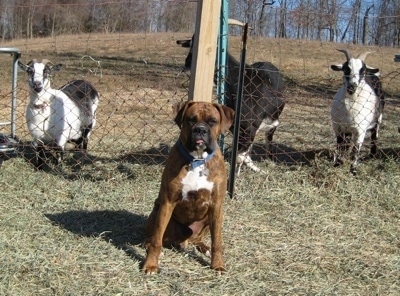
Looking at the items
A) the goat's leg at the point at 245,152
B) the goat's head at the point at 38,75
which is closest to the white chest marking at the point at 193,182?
the goat's leg at the point at 245,152

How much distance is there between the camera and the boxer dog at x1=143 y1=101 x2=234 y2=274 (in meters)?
3.45

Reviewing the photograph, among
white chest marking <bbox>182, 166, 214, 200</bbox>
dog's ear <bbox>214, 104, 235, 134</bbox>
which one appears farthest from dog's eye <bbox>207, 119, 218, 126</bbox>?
white chest marking <bbox>182, 166, 214, 200</bbox>

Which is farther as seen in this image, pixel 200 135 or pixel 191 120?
pixel 191 120

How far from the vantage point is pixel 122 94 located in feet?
38.3

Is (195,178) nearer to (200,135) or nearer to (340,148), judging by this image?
(200,135)

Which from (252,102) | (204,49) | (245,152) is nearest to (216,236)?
(204,49)

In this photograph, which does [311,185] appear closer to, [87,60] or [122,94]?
[122,94]

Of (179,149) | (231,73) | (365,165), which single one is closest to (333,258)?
(179,149)

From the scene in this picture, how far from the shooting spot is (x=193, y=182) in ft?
11.4

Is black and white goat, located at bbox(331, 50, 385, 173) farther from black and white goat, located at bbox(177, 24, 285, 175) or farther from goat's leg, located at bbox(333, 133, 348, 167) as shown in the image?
black and white goat, located at bbox(177, 24, 285, 175)

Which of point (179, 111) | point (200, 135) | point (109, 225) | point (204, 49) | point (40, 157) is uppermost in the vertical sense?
point (204, 49)

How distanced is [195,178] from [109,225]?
1.15m

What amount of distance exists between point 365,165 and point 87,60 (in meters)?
12.2

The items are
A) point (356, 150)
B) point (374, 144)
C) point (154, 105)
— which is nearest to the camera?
point (356, 150)
